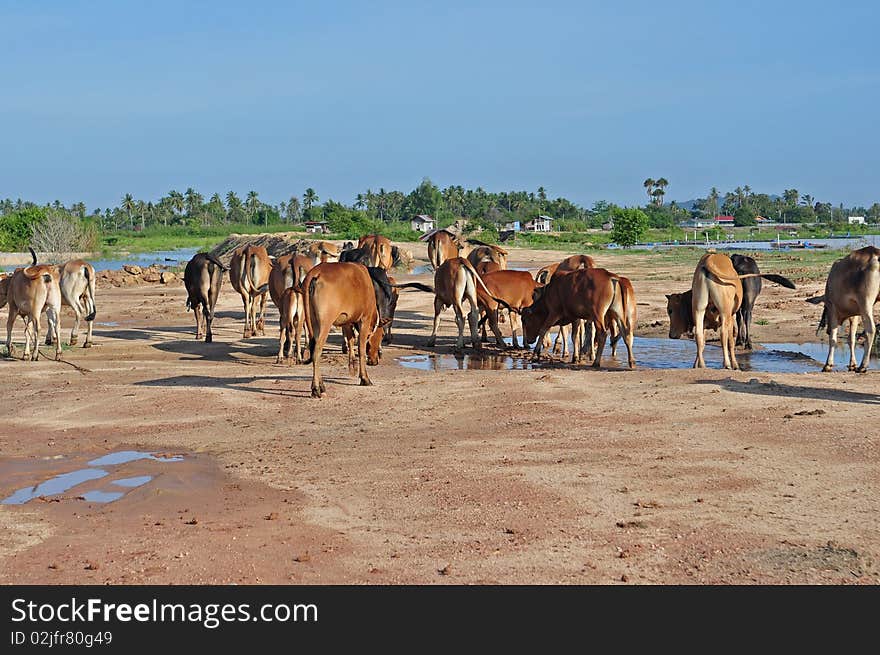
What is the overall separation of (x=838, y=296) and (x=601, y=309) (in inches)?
146

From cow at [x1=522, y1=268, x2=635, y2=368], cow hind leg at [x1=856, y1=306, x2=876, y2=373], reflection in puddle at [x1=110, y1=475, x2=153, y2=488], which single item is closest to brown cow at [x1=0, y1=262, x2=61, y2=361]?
cow at [x1=522, y1=268, x2=635, y2=368]

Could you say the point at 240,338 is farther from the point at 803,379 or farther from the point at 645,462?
the point at 645,462

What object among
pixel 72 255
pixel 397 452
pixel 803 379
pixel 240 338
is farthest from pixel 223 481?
pixel 72 255

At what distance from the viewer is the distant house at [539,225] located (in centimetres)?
15075

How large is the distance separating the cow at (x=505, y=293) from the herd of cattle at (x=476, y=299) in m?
0.02

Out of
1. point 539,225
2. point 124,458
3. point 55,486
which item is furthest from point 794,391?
point 539,225

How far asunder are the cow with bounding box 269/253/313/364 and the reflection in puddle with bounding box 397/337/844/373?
1.97m

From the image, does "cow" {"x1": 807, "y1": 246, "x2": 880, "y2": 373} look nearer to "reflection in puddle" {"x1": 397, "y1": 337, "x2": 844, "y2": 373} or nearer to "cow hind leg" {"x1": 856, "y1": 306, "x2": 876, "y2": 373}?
"cow hind leg" {"x1": 856, "y1": 306, "x2": 876, "y2": 373}

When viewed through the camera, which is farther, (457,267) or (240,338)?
(240,338)

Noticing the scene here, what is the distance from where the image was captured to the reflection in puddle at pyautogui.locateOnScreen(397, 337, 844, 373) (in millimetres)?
18266

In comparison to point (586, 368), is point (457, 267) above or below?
above

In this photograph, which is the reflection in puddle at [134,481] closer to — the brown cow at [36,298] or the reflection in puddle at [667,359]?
the reflection in puddle at [667,359]

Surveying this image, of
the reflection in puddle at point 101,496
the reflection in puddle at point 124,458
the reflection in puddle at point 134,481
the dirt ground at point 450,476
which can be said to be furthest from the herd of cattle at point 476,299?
the reflection in puddle at point 101,496

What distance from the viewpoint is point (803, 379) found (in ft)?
47.7
